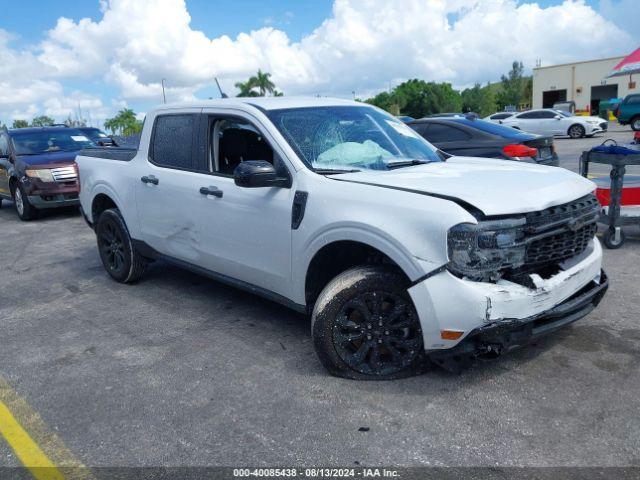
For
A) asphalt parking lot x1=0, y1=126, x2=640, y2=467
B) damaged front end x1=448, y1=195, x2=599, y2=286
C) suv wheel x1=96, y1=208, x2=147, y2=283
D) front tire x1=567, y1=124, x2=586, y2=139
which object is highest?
damaged front end x1=448, y1=195, x2=599, y2=286

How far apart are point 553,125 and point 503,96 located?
7729 centimetres

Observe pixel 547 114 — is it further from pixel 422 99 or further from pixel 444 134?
pixel 422 99

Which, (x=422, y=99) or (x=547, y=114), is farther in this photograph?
(x=422, y=99)

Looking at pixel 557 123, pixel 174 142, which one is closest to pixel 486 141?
pixel 174 142

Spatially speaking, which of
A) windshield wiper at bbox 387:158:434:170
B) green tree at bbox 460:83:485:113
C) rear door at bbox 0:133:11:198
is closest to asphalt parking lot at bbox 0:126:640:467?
windshield wiper at bbox 387:158:434:170

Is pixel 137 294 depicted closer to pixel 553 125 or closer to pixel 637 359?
pixel 637 359

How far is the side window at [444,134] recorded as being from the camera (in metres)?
8.79

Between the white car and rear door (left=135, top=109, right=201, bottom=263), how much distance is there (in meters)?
24.6

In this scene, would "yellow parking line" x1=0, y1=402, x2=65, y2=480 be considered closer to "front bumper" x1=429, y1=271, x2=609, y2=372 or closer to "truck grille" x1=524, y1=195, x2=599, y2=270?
"front bumper" x1=429, y1=271, x2=609, y2=372

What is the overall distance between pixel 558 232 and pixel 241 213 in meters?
2.14

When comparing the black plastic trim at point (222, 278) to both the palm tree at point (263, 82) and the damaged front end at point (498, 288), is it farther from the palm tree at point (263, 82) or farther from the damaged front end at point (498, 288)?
the palm tree at point (263, 82)

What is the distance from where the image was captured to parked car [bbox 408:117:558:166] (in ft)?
26.7

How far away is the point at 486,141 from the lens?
27.7ft

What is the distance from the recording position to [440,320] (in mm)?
3203
